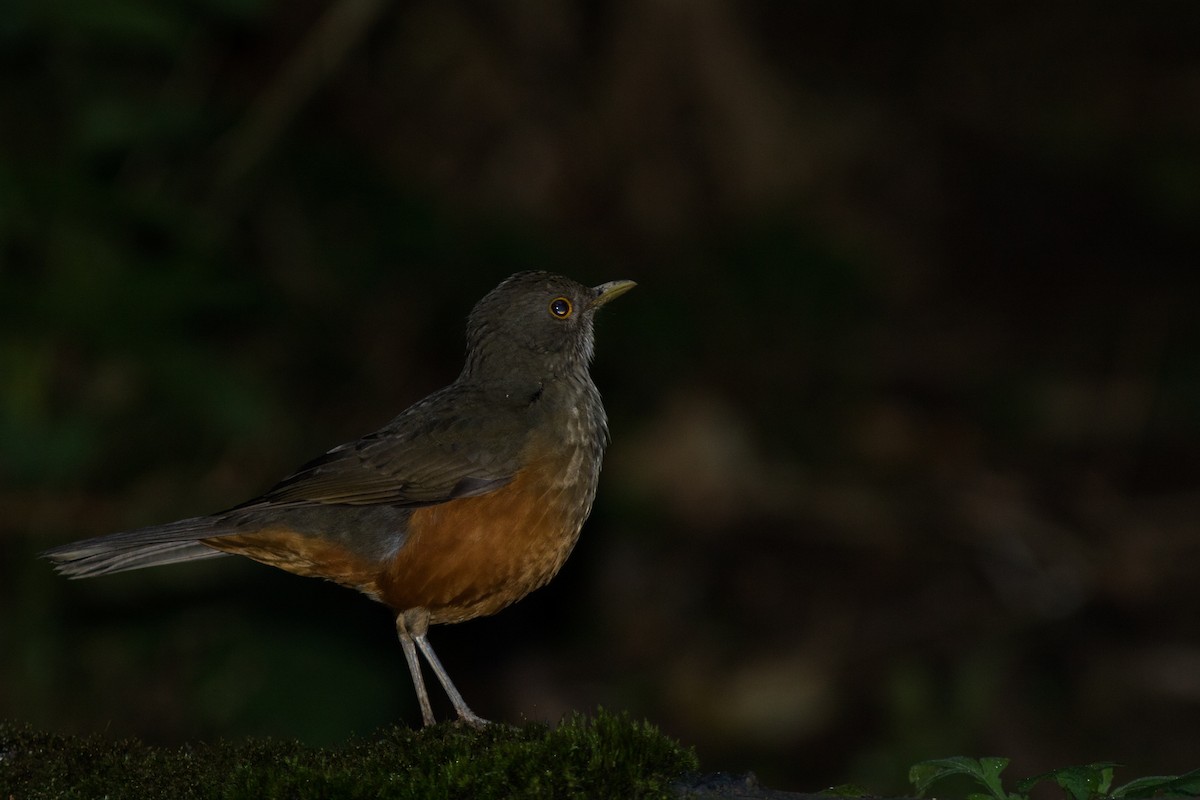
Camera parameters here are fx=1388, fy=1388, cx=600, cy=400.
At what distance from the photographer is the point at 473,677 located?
916 centimetres

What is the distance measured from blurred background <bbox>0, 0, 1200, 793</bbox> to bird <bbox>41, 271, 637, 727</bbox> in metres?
2.25

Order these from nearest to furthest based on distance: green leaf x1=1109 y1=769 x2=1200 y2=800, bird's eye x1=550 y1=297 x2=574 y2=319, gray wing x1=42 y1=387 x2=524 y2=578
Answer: green leaf x1=1109 y1=769 x2=1200 y2=800 → gray wing x1=42 y1=387 x2=524 y2=578 → bird's eye x1=550 y1=297 x2=574 y2=319

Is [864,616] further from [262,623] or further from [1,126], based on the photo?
[1,126]

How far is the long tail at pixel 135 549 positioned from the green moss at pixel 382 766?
0.82 m

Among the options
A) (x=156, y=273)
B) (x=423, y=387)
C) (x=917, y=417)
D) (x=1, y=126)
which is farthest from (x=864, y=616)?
(x=1, y=126)

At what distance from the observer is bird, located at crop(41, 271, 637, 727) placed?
5008 mm

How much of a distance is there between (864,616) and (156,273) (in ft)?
17.5

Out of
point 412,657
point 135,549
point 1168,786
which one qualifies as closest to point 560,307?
point 412,657

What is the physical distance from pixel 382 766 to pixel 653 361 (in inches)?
263

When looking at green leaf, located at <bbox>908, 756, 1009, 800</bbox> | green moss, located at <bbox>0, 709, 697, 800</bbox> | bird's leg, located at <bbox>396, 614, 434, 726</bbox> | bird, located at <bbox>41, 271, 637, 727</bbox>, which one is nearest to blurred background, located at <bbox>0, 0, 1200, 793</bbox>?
bird's leg, located at <bbox>396, 614, 434, 726</bbox>

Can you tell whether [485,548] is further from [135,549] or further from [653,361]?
[653,361]

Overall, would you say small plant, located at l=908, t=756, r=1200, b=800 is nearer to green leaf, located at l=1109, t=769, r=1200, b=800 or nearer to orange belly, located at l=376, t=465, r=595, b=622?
green leaf, located at l=1109, t=769, r=1200, b=800

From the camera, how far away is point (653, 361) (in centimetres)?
1024

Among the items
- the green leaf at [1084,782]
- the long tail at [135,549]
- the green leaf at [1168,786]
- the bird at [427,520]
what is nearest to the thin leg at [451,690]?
the bird at [427,520]
